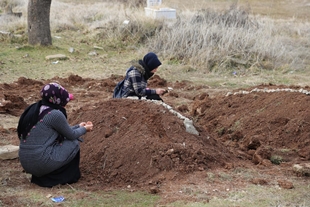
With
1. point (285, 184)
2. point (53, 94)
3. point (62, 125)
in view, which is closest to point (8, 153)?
point (62, 125)

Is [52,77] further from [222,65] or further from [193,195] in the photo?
A: [193,195]

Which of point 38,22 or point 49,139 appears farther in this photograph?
point 38,22

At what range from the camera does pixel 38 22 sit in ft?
52.4

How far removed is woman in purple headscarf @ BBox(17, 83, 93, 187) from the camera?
17.6ft

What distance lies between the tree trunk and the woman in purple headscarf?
11.0m

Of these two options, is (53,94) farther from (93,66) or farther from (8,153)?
(93,66)

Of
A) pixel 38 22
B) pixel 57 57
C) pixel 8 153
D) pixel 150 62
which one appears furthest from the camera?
pixel 38 22

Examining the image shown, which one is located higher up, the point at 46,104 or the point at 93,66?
the point at 46,104

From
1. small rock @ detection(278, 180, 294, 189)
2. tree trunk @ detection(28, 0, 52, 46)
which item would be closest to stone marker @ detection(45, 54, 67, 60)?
tree trunk @ detection(28, 0, 52, 46)

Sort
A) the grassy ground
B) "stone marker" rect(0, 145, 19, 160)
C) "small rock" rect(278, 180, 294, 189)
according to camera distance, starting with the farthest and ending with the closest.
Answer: the grassy ground
"stone marker" rect(0, 145, 19, 160)
"small rock" rect(278, 180, 294, 189)

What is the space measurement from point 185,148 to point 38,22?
11.1 m

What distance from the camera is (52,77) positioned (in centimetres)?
1284

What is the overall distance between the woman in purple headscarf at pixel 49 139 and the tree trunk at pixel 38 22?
1097cm

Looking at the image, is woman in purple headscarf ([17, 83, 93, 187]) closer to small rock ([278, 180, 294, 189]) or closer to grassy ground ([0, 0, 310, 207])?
small rock ([278, 180, 294, 189])
